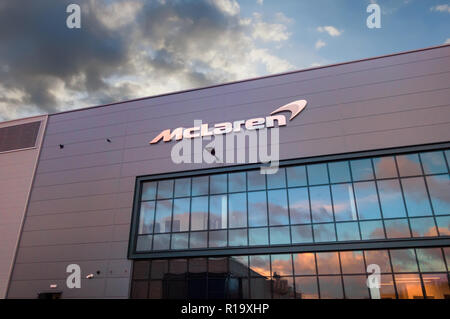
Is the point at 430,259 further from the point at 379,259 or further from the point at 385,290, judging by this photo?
the point at 385,290

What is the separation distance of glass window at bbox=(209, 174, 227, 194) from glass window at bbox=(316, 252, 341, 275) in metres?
6.90

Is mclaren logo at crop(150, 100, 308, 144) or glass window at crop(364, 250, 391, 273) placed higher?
mclaren logo at crop(150, 100, 308, 144)

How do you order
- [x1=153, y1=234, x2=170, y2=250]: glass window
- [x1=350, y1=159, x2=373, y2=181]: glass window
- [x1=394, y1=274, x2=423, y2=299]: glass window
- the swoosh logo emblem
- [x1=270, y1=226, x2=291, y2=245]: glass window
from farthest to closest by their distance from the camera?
the swoosh logo emblem → [x1=153, y1=234, x2=170, y2=250]: glass window → [x1=350, y1=159, x2=373, y2=181]: glass window → [x1=270, y1=226, x2=291, y2=245]: glass window → [x1=394, y1=274, x2=423, y2=299]: glass window

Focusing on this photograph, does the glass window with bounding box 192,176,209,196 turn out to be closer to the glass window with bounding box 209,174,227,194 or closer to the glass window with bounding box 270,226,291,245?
the glass window with bounding box 209,174,227,194

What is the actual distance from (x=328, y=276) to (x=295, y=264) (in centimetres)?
175

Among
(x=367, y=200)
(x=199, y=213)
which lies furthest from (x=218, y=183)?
(x=367, y=200)

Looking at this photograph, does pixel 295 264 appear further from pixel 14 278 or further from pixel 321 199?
pixel 14 278

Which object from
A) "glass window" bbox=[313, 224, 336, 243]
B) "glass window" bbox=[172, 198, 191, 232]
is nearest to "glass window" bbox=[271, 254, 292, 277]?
"glass window" bbox=[313, 224, 336, 243]

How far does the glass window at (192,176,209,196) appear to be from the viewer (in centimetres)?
2147

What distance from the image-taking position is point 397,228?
56.2 ft

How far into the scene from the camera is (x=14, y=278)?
22.4m

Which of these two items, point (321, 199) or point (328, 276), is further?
point (321, 199)
